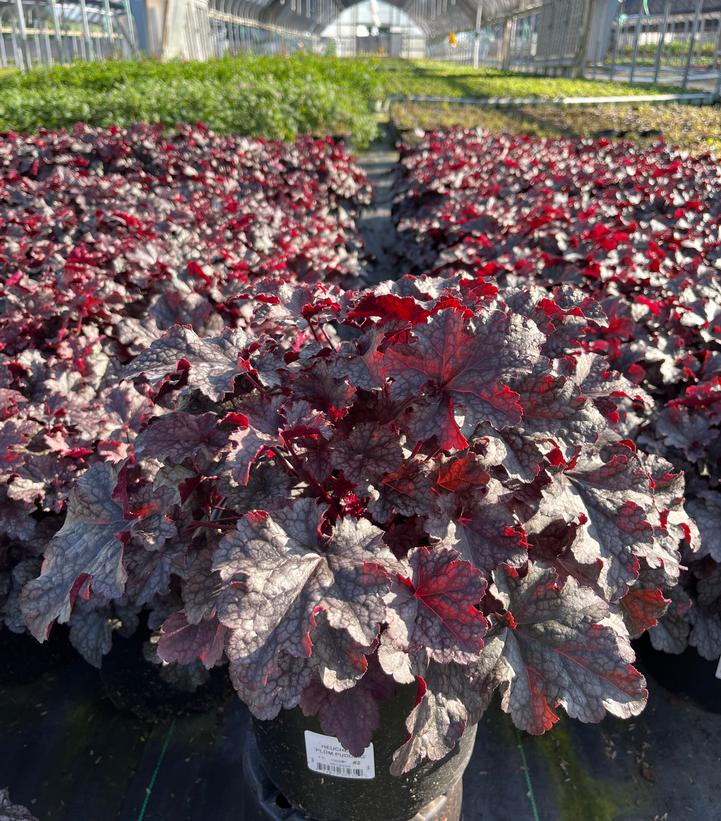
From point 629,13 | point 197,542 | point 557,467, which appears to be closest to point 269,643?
point 197,542

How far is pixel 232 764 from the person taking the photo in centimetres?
249

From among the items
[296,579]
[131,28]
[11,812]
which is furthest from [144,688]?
[131,28]

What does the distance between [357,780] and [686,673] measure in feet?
4.95

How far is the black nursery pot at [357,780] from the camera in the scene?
1680 mm

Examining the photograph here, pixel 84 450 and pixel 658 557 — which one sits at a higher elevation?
pixel 658 557

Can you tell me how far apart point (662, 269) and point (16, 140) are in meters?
6.44

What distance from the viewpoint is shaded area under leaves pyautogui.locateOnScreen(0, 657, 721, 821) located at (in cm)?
236

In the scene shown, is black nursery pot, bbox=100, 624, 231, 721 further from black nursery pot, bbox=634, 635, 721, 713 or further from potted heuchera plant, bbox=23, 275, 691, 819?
black nursery pot, bbox=634, 635, 721, 713

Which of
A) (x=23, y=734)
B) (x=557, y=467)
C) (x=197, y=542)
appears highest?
(x=557, y=467)

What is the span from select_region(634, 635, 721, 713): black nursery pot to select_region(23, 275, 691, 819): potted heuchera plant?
3.71 feet

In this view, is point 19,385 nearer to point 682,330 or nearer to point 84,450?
point 84,450

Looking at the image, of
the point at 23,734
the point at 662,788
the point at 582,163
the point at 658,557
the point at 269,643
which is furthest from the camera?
the point at 582,163

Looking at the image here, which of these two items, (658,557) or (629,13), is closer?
(658,557)

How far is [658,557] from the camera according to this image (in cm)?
150
